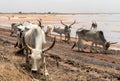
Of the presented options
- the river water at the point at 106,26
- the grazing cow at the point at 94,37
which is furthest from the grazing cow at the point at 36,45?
the river water at the point at 106,26

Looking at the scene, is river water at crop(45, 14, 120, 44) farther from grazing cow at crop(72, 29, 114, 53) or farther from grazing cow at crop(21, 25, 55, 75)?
grazing cow at crop(21, 25, 55, 75)

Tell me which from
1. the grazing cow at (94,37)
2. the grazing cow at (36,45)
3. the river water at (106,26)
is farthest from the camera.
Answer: the river water at (106,26)

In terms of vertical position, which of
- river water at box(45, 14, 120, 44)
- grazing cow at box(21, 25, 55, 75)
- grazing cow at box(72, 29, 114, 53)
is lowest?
river water at box(45, 14, 120, 44)

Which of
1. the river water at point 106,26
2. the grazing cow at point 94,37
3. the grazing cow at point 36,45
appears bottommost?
the river water at point 106,26

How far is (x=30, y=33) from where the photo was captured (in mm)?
11930

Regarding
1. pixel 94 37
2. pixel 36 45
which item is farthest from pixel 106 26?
pixel 36 45

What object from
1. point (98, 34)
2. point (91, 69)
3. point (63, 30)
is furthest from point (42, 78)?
point (63, 30)

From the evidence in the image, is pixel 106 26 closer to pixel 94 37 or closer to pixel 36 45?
pixel 94 37

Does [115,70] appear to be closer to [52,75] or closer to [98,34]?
[52,75]

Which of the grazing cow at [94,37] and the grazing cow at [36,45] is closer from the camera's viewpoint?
the grazing cow at [36,45]

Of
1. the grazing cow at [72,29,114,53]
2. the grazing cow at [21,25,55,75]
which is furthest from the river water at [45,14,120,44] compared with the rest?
the grazing cow at [21,25,55,75]

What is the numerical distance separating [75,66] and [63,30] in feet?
45.8

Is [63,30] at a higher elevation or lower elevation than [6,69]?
lower

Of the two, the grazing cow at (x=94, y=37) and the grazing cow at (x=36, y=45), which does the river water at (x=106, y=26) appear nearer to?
the grazing cow at (x=94, y=37)
